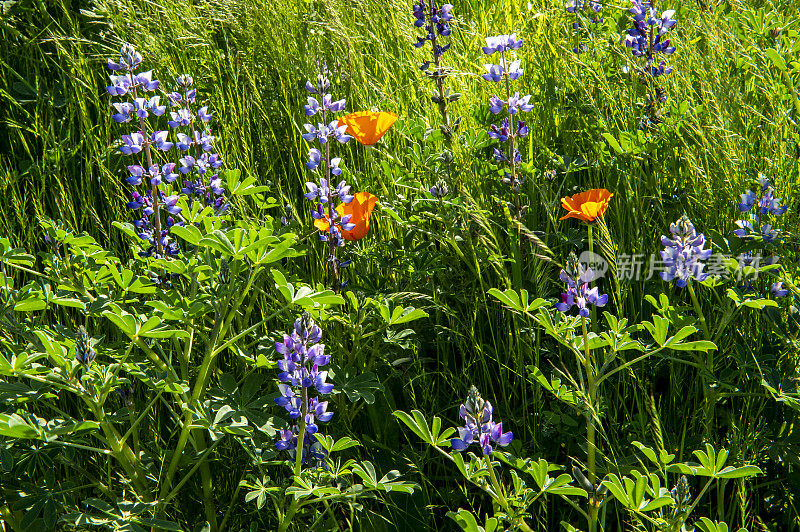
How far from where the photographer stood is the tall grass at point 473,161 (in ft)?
5.59

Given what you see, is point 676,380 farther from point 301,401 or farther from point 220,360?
point 220,360

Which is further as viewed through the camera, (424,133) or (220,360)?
(424,133)

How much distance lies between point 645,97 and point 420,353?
1.28 meters

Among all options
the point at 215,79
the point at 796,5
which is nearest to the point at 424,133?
the point at 215,79

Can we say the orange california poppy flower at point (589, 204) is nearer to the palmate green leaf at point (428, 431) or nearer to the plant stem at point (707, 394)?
the plant stem at point (707, 394)

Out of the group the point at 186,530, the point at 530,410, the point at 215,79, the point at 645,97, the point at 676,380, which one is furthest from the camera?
the point at 215,79

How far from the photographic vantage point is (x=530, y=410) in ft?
5.97

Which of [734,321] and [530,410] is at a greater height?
[734,321]

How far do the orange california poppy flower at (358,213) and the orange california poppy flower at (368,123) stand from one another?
185 millimetres

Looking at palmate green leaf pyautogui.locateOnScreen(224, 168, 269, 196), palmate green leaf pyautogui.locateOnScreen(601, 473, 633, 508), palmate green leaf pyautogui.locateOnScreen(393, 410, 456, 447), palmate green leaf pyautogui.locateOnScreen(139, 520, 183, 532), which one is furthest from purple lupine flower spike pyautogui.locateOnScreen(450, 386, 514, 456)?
palmate green leaf pyautogui.locateOnScreen(224, 168, 269, 196)

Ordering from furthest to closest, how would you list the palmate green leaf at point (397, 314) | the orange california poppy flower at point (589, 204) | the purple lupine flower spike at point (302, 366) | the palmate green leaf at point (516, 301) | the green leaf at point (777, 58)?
the green leaf at point (777, 58)
the orange california poppy flower at point (589, 204)
the palmate green leaf at point (397, 314)
the palmate green leaf at point (516, 301)
the purple lupine flower spike at point (302, 366)

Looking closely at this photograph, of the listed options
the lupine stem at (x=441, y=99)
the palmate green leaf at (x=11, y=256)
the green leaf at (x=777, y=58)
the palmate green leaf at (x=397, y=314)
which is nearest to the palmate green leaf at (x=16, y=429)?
the palmate green leaf at (x=11, y=256)

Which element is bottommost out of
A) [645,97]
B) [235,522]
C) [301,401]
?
[235,522]

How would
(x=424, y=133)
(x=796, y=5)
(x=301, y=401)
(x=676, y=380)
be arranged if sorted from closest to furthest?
1. (x=301, y=401)
2. (x=676, y=380)
3. (x=424, y=133)
4. (x=796, y=5)
